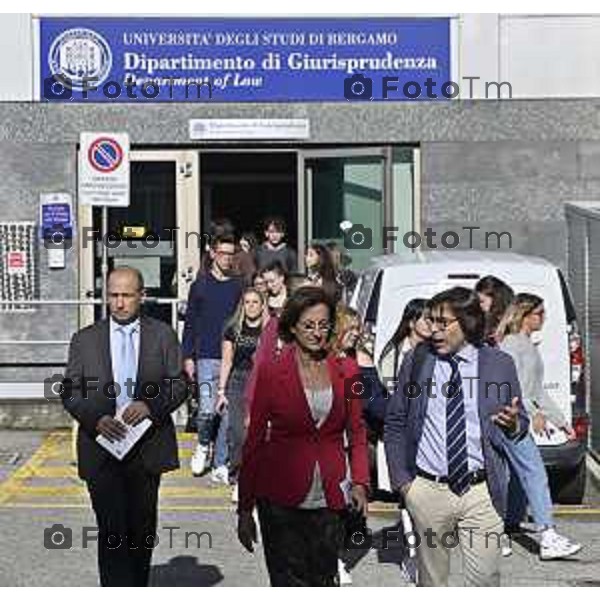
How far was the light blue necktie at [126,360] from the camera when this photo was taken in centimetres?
752

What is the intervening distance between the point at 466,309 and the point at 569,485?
4.61m

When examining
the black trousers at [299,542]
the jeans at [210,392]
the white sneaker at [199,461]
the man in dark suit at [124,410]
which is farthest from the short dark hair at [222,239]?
the black trousers at [299,542]

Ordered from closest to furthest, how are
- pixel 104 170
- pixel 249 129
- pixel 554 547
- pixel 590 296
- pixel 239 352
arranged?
pixel 554 547, pixel 239 352, pixel 590 296, pixel 104 170, pixel 249 129

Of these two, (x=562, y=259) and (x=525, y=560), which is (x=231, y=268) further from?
(x=562, y=259)

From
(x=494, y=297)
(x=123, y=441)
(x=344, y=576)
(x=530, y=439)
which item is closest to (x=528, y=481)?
(x=530, y=439)

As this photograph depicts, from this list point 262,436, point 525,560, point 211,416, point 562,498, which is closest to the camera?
point 262,436

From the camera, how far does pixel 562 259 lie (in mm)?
16203

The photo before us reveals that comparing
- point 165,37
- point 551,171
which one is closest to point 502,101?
point 551,171

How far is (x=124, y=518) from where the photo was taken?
754cm

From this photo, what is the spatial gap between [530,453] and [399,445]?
100 inches

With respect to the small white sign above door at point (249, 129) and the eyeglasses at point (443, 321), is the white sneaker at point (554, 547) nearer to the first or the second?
the eyeglasses at point (443, 321)

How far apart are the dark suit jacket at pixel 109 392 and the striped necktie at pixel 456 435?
1.46 m

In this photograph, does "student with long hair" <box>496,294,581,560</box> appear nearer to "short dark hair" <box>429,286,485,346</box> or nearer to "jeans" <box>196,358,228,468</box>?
"short dark hair" <box>429,286,485,346</box>

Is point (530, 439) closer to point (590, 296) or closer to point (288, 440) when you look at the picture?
point (288, 440)
